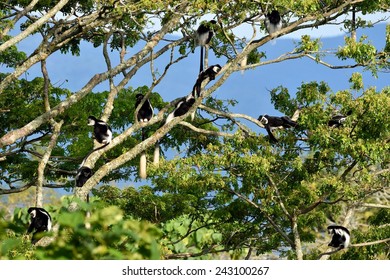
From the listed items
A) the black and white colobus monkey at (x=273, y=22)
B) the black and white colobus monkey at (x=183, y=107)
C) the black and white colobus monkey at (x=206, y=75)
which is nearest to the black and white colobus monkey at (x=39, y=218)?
the black and white colobus monkey at (x=183, y=107)

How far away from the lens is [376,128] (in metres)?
14.1

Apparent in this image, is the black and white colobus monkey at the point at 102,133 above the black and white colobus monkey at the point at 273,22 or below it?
below

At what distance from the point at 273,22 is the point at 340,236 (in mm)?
4698

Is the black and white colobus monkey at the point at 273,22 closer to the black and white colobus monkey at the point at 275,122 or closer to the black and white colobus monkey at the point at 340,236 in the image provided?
the black and white colobus monkey at the point at 275,122

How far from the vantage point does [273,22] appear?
52.1 ft

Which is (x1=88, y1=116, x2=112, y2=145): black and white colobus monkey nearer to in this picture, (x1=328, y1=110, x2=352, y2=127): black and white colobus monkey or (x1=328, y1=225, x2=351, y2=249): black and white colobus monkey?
(x1=328, y1=110, x2=352, y2=127): black and white colobus monkey

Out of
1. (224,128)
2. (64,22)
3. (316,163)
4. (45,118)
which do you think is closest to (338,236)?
(316,163)

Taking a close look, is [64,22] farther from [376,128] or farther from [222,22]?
[376,128]

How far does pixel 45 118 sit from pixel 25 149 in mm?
3508

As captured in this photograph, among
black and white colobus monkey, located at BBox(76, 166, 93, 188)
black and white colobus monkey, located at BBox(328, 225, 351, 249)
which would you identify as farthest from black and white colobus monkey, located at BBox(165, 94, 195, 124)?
black and white colobus monkey, located at BBox(328, 225, 351, 249)

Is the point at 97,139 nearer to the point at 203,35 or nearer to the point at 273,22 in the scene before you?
the point at 203,35

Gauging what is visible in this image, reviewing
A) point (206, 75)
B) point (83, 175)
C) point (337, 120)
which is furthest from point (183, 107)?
point (337, 120)

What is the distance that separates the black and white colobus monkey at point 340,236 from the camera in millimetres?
15477

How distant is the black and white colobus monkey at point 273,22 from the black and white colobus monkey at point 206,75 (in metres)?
1.42
